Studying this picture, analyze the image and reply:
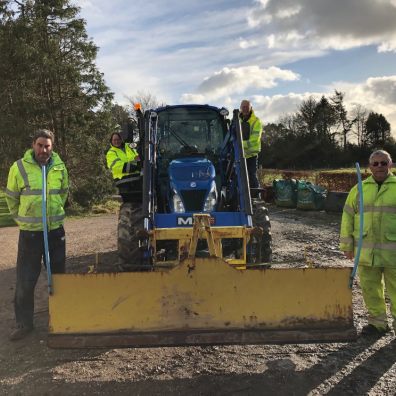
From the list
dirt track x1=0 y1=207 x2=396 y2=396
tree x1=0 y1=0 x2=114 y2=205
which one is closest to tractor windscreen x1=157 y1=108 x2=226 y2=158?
dirt track x1=0 y1=207 x2=396 y2=396

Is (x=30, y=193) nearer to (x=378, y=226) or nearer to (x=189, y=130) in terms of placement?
(x=189, y=130)

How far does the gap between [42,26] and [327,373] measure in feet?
58.4

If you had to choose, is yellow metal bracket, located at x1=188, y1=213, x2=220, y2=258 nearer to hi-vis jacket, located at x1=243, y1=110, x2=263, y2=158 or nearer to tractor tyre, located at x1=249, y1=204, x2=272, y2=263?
tractor tyre, located at x1=249, y1=204, x2=272, y2=263

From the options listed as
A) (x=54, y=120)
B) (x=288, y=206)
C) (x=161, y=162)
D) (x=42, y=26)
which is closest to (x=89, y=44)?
(x=42, y=26)

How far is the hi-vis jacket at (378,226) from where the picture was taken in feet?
14.8

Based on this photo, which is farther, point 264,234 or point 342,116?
point 342,116

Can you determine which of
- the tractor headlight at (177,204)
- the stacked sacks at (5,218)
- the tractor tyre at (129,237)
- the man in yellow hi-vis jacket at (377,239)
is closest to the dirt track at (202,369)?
the man in yellow hi-vis jacket at (377,239)

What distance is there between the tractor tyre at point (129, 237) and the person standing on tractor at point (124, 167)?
57 centimetres

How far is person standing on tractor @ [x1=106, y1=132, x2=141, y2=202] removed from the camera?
6445 mm

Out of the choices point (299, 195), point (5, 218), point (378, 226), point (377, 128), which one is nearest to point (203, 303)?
point (378, 226)

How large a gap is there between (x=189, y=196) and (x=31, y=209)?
1.89m

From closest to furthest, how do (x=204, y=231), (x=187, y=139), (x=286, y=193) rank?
(x=204, y=231), (x=187, y=139), (x=286, y=193)

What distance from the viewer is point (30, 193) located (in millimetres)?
4629

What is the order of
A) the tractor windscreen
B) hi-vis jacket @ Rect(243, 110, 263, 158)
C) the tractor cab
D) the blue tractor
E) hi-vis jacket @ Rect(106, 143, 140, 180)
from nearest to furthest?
1. the blue tractor
2. the tractor cab
3. the tractor windscreen
4. hi-vis jacket @ Rect(106, 143, 140, 180)
5. hi-vis jacket @ Rect(243, 110, 263, 158)
